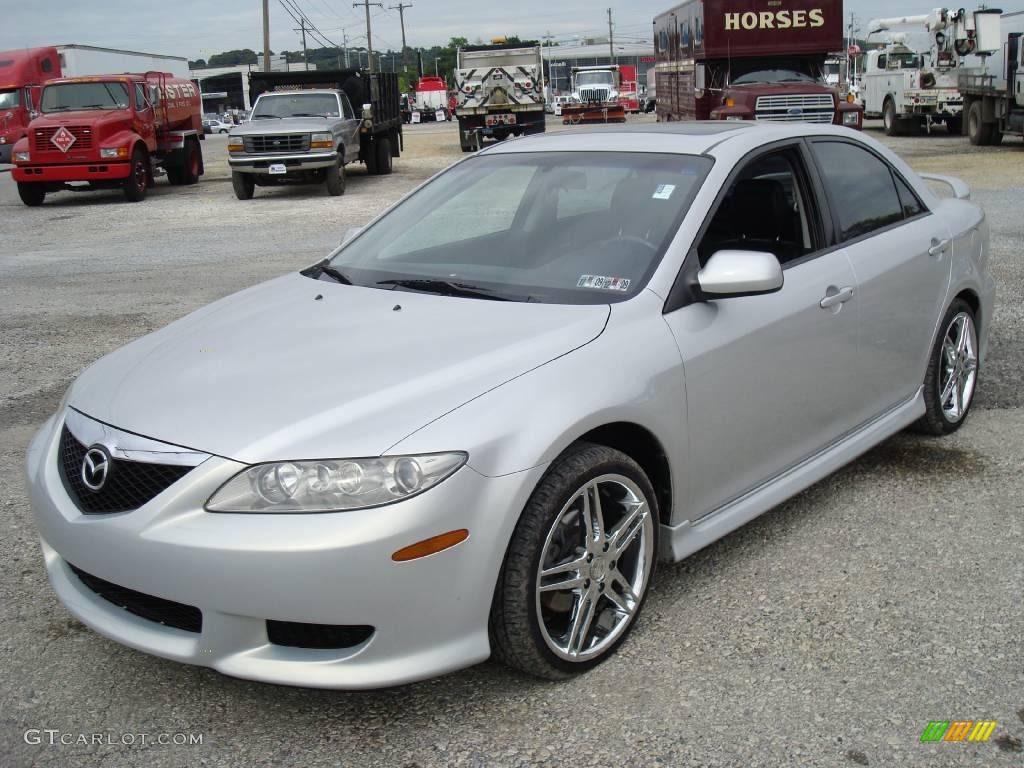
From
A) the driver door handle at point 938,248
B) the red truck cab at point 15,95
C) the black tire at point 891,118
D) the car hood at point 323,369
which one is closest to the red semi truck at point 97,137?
the red truck cab at point 15,95

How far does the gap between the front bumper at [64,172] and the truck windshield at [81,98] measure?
4.95 ft

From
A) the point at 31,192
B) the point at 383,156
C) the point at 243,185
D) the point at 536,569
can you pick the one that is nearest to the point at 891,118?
the point at 383,156

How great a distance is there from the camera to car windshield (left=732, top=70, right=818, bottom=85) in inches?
828

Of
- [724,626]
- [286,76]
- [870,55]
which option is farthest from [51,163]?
[870,55]

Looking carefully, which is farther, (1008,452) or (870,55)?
(870,55)

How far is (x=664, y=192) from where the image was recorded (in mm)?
3820

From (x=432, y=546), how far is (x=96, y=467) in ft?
3.25

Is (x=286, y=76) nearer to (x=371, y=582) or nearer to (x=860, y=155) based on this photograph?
(x=860, y=155)

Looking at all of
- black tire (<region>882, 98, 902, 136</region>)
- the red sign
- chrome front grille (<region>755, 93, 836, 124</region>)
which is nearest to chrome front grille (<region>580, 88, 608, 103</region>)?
black tire (<region>882, 98, 902, 136</region>)

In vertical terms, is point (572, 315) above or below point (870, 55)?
below

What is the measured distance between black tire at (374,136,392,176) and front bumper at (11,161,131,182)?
5858mm

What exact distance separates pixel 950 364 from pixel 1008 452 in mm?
472

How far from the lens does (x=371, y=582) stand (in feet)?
8.71

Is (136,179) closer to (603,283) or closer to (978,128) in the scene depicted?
(978,128)
